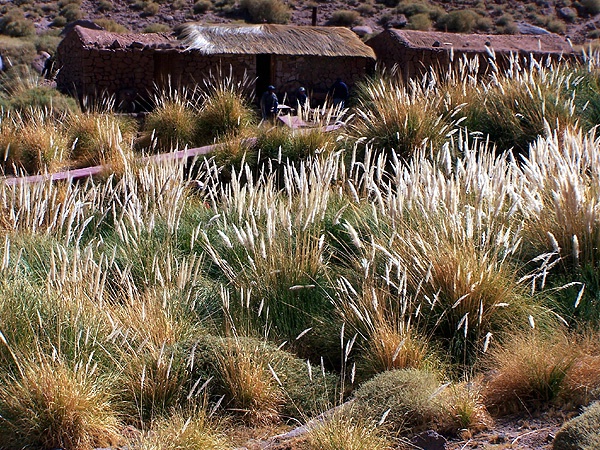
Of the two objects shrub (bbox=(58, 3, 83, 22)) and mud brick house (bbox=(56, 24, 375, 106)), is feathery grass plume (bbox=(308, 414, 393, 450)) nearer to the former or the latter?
mud brick house (bbox=(56, 24, 375, 106))

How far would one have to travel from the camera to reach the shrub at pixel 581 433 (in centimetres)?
336

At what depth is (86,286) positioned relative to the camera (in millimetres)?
5258

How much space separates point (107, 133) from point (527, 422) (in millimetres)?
9919

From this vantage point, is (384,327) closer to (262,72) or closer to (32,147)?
(32,147)

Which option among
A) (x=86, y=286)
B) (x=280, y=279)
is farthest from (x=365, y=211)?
(x=86, y=286)

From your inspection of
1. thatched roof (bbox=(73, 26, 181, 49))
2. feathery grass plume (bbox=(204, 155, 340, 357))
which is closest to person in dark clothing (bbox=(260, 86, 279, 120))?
thatched roof (bbox=(73, 26, 181, 49))

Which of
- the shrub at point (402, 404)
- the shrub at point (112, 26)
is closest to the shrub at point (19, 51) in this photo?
the shrub at point (112, 26)

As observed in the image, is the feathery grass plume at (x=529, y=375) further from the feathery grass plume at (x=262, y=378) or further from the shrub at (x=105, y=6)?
the shrub at (x=105, y=6)

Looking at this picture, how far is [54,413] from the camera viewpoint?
4.19 metres

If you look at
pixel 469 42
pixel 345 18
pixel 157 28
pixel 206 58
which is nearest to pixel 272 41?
pixel 206 58

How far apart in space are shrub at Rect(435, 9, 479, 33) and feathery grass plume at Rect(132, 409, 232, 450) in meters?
37.2

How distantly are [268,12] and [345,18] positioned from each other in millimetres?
4315

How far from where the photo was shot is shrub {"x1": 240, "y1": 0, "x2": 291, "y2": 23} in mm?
41906

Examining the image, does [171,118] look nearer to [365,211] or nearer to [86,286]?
[365,211]
